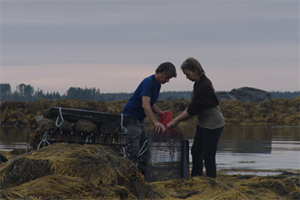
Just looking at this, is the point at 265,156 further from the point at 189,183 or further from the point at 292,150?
the point at 189,183

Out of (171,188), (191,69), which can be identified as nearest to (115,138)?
(171,188)

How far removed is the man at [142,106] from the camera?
538 centimetres

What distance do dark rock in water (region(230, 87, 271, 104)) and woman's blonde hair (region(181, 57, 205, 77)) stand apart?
140ft

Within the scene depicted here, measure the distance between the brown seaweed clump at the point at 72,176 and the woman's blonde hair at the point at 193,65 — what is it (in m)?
1.87

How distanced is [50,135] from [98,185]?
1678 mm

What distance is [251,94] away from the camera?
49.5m

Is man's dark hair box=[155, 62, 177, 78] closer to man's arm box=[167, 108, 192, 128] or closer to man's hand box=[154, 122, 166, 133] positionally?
man's arm box=[167, 108, 192, 128]

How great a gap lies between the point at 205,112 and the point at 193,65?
729mm

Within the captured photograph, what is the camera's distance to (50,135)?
4938mm

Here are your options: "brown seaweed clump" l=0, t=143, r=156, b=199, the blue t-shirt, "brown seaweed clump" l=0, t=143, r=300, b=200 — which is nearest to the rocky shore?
the blue t-shirt

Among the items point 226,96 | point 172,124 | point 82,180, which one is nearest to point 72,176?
point 82,180

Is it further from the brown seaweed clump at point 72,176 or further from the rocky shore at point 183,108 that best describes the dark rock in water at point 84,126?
the rocky shore at point 183,108

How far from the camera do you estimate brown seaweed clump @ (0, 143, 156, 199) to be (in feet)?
10.8

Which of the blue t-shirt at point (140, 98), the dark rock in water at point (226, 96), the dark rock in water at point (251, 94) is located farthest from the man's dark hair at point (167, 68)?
the dark rock in water at point (251, 94)
